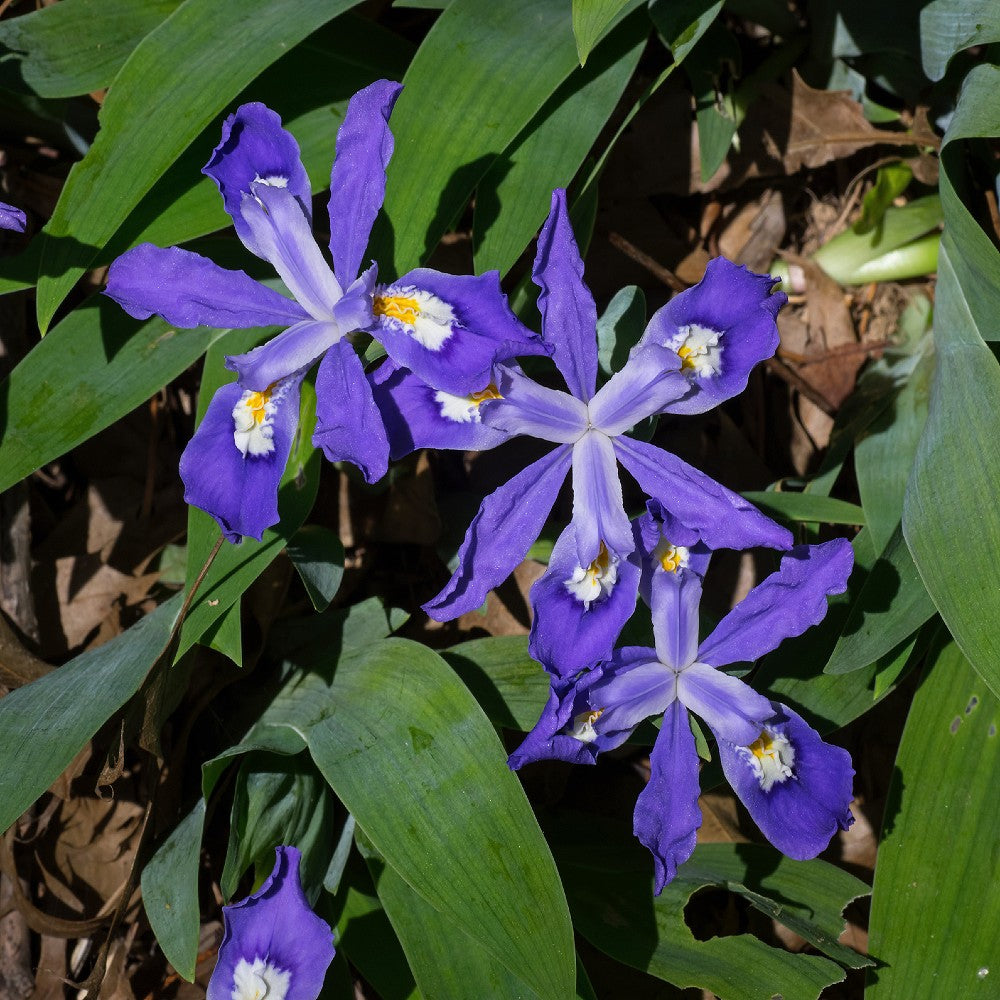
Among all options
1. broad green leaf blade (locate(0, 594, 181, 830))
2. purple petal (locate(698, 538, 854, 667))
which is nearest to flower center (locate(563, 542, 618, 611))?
purple petal (locate(698, 538, 854, 667))

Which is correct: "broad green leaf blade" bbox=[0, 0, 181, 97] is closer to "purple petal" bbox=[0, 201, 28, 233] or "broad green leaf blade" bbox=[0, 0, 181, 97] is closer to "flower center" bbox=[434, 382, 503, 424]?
"purple petal" bbox=[0, 201, 28, 233]

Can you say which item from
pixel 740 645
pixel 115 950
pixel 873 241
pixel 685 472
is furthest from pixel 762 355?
pixel 115 950

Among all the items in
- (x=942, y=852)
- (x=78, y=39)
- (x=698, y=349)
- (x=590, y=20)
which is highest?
Answer: (x=78, y=39)

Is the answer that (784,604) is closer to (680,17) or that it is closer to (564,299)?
(564,299)

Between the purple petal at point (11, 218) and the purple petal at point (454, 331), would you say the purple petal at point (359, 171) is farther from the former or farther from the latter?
the purple petal at point (11, 218)

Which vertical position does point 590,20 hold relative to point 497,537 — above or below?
above

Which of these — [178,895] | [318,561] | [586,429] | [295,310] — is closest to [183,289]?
[295,310]

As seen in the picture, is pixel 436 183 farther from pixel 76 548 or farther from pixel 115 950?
pixel 115 950
